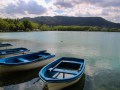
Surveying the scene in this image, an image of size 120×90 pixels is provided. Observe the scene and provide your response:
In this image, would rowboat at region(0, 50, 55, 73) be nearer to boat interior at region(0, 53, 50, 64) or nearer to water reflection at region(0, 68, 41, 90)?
boat interior at region(0, 53, 50, 64)

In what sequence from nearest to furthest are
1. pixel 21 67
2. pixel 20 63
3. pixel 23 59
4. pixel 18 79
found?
pixel 18 79 < pixel 20 63 < pixel 21 67 < pixel 23 59

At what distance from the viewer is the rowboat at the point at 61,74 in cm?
1208

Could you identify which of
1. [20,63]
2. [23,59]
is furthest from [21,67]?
[23,59]

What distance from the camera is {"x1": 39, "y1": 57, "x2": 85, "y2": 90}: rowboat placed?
12.1m

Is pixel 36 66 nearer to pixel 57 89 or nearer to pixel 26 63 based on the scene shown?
pixel 26 63

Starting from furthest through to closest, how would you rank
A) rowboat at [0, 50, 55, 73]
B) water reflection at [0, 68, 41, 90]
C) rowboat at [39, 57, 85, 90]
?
rowboat at [0, 50, 55, 73] → water reflection at [0, 68, 41, 90] → rowboat at [39, 57, 85, 90]

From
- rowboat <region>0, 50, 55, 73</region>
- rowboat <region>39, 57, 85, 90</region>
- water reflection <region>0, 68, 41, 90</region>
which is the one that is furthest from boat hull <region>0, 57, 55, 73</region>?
rowboat <region>39, 57, 85, 90</region>

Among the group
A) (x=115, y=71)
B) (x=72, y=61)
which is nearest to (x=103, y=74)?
(x=115, y=71)

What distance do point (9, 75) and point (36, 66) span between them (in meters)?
3.07

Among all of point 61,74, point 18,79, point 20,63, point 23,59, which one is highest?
point 20,63

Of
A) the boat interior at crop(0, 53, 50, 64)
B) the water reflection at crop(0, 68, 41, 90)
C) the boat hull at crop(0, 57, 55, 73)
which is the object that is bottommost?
the water reflection at crop(0, 68, 41, 90)

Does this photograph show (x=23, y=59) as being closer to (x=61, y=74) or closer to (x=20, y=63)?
(x=20, y=63)

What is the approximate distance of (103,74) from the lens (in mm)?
19047

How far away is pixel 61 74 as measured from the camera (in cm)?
1530
